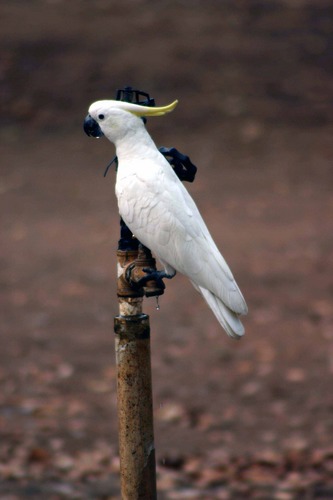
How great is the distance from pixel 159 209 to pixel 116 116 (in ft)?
1.07

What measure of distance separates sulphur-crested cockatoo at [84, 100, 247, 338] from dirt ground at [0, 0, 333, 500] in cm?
247

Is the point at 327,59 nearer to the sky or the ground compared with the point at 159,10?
nearer to the ground

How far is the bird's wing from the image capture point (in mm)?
2740

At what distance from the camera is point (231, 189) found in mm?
10281

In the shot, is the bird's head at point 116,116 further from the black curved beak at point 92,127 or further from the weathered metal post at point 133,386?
the weathered metal post at point 133,386

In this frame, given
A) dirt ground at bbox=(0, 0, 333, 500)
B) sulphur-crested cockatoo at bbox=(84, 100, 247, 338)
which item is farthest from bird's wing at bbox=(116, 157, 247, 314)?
dirt ground at bbox=(0, 0, 333, 500)

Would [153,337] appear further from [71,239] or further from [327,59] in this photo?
[327,59]

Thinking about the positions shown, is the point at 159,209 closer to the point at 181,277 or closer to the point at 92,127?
the point at 92,127

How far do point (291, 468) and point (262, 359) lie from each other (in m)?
1.40

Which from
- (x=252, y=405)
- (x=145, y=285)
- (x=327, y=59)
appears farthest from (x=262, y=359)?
(x=327, y=59)

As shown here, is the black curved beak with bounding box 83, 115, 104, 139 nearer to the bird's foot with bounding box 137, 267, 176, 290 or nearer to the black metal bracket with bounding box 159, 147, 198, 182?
the black metal bracket with bounding box 159, 147, 198, 182

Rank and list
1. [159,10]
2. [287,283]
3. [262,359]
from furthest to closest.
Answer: [159,10] < [287,283] < [262,359]

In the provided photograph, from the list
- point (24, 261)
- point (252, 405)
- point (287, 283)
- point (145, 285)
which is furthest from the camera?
point (24, 261)

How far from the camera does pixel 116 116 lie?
2.70 meters
